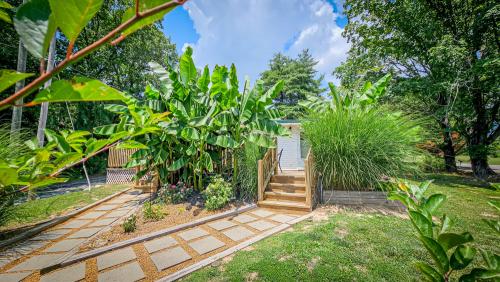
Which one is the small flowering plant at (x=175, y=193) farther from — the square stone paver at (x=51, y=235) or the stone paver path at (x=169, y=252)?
the square stone paver at (x=51, y=235)

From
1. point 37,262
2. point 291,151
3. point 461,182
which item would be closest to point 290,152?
point 291,151

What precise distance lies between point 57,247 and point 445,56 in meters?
13.3

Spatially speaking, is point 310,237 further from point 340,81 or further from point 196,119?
point 340,81

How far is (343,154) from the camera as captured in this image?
5266 millimetres

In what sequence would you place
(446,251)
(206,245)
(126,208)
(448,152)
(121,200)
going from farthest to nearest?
(448,152) < (121,200) < (126,208) < (206,245) < (446,251)

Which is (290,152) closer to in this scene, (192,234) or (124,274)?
(192,234)

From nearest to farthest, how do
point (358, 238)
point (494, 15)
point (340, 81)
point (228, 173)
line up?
point (358, 238) < point (228, 173) < point (494, 15) < point (340, 81)

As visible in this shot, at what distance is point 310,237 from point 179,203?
3.81m

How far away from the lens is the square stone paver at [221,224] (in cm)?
432

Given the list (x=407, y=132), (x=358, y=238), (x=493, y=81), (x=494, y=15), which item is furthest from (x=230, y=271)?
(x=494, y=15)

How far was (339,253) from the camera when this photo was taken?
304 cm

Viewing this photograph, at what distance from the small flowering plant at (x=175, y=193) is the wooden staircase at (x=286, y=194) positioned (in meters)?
2.23

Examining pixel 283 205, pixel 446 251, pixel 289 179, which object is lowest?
pixel 283 205

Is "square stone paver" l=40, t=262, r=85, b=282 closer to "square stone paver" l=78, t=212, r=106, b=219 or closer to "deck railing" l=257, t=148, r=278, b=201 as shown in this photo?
"square stone paver" l=78, t=212, r=106, b=219
